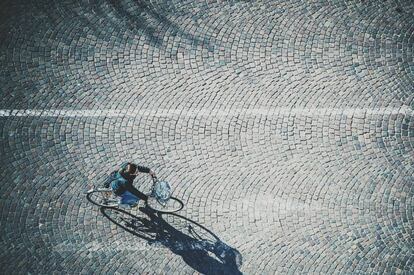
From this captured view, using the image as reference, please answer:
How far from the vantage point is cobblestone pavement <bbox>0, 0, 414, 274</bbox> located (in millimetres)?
8227

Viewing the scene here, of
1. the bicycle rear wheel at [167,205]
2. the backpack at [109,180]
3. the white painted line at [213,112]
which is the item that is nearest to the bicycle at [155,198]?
the bicycle rear wheel at [167,205]

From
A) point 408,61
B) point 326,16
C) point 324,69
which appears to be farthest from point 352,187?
point 326,16

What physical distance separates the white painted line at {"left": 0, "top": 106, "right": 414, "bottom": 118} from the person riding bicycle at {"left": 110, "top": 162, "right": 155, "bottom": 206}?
167 centimetres

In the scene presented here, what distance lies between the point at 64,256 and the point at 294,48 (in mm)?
6473

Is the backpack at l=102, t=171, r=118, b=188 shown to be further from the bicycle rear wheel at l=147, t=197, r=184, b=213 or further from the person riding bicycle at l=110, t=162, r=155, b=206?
the bicycle rear wheel at l=147, t=197, r=184, b=213

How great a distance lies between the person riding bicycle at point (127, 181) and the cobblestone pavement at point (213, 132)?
1.88ft

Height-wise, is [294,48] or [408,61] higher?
[294,48]

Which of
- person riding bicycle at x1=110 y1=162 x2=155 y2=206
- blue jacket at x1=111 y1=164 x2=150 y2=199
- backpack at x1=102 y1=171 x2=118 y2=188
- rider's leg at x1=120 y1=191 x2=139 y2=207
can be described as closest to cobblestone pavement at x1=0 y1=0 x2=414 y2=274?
rider's leg at x1=120 y1=191 x2=139 y2=207

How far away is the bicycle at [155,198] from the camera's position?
8.24 metres

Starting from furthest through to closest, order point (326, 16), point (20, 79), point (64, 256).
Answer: point (326, 16), point (20, 79), point (64, 256)

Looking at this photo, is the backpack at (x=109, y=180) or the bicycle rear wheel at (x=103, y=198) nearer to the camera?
the backpack at (x=109, y=180)

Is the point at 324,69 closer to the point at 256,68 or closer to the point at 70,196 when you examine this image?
the point at 256,68

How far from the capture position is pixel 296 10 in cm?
1049

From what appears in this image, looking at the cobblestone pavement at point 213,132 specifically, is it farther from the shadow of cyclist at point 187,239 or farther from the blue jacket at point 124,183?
the blue jacket at point 124,183
